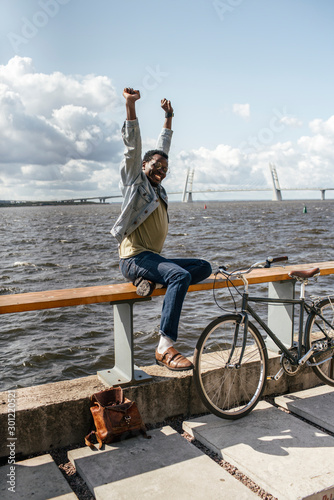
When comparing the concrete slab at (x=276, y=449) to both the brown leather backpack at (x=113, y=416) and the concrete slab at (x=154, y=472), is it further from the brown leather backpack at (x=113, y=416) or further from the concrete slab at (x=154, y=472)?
the brown leather backpack at (x=113, y=416)

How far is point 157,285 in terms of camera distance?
3588mm

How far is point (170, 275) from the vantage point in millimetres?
3479

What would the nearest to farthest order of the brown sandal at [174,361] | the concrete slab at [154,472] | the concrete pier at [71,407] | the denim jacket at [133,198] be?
1. the concrete slab at [154,472]
2. the concrete pier at [71,407]
3. the brown sandal at [174,361]
4. the denim jacket at [133,198]

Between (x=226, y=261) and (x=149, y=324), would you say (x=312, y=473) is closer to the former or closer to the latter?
(x=149, y=324)

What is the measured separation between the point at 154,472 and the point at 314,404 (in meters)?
1.49

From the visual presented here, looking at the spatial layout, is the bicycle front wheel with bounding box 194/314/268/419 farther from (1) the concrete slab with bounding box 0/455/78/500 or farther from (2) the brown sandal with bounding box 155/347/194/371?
(1) the concrete slab with bounding box 0/455/78/500

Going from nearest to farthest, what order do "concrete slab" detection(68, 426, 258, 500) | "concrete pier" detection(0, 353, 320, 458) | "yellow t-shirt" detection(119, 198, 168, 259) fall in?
"concrete slab" detection(68, 426, 258, 500)
"concrete pier" detection(0, 353, 320, 458)
"yellow t-shirt" detection(119, 198, 168, 259)

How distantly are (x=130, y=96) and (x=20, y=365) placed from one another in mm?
5436

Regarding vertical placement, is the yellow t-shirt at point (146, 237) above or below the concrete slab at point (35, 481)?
above

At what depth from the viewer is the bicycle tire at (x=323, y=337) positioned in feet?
12.9

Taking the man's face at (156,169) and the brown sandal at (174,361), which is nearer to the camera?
the brown sandal at (174,361)

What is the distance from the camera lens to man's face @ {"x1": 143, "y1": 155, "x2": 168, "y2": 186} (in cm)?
380

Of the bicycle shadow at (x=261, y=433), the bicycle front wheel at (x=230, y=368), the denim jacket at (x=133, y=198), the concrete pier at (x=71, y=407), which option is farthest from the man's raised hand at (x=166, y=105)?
the bicycle shadow at (x=261, y=433)

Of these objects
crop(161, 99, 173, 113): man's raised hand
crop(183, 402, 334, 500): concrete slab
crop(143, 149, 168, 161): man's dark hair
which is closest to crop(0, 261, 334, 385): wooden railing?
crop(183, 402, 334, 500): concrete slab
